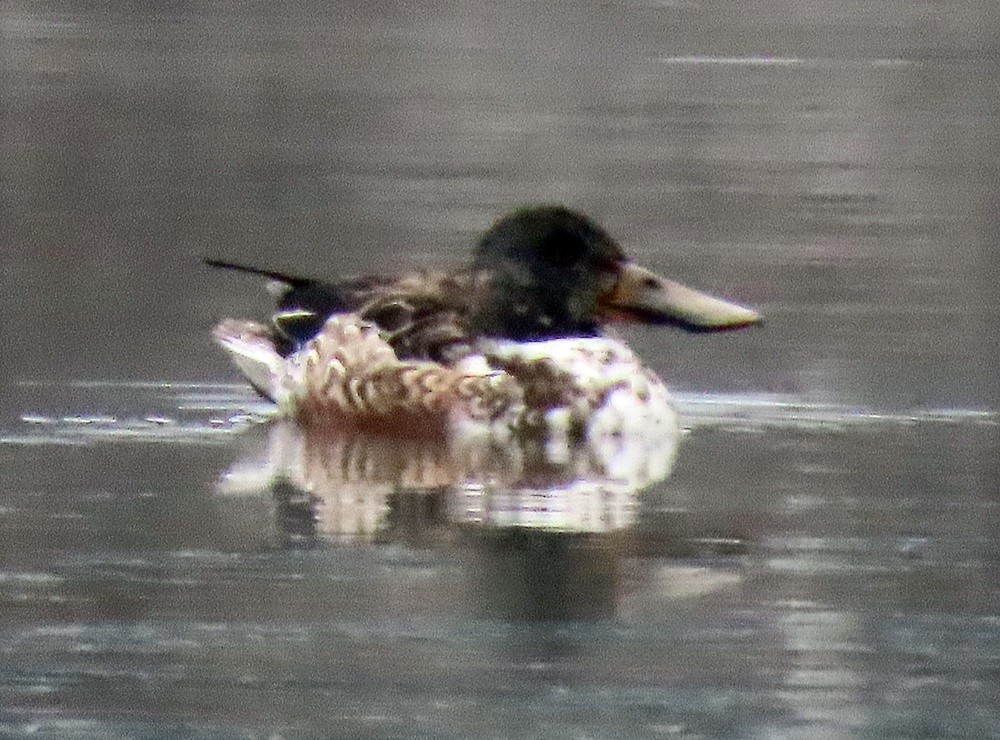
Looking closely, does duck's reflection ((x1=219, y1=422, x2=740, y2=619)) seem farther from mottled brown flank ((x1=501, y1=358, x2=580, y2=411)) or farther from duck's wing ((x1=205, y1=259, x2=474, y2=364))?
duck's wing ((x1=205, y1=259, x2=474, y2=364))

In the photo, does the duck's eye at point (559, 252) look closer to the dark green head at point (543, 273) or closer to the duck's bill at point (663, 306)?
the dark green head at point (543, 273)

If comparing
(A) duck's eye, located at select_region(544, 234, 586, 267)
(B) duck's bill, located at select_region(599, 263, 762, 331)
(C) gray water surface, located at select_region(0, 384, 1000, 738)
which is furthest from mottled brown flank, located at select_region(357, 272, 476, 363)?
(C) gray water surface, located at select_region(0, 384, 1000, 738)

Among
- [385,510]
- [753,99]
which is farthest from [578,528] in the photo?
[753,99]

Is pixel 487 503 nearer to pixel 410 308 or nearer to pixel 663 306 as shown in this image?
pixel 410 308

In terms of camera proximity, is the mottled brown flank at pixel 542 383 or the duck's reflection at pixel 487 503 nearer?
the duck's reflection at pixel 487 503

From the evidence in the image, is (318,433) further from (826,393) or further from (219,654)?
(219,654)

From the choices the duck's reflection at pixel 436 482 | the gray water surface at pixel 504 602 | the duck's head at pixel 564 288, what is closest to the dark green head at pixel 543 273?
the duck's head at pixel 564 288
